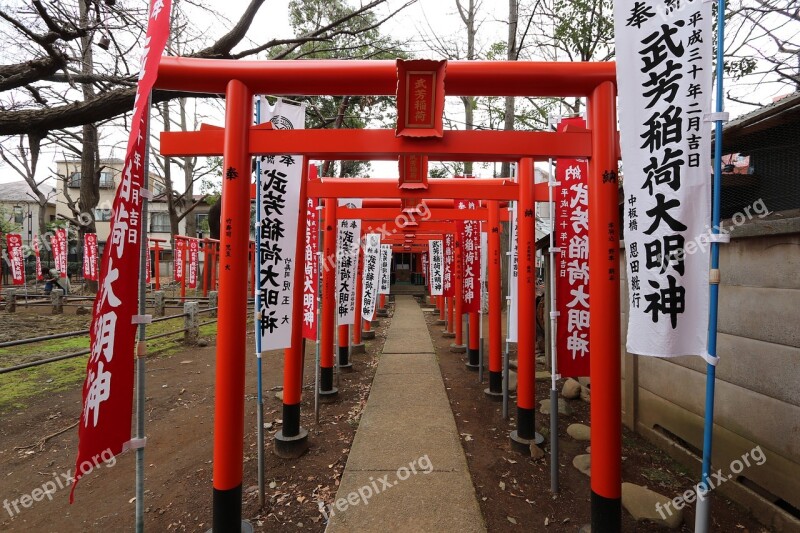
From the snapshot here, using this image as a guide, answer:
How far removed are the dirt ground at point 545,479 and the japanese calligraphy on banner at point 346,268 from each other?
244 centimetres

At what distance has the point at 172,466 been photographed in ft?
13.5

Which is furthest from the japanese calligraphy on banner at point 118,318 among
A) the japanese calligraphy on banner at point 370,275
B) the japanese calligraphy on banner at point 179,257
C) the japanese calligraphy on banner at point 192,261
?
the japanese calligraphy on banner at point 192,261

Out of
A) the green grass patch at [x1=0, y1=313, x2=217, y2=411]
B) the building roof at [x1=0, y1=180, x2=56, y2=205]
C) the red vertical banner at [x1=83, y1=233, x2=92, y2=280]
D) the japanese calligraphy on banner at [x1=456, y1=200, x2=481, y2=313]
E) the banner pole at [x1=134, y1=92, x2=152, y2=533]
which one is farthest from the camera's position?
the building roof at [x1=0, y1=180, x2=56, y2=205]

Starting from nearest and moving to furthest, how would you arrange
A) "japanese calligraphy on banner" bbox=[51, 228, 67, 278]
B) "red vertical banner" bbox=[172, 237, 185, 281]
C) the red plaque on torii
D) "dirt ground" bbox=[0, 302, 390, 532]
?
the red plaque on torii
"dirt ground" bbox=[0, 302, 390, 532]
"red vertical banner" bbox=[172, 237, 185, 281]
"japanese calligraphy on banner" bbox=[51, 228, 67, 278]

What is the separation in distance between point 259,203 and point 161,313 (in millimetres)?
10034

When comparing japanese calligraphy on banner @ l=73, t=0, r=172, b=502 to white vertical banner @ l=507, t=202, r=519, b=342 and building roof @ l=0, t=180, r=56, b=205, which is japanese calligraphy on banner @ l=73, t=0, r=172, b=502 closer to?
white vertical banner @ l=507, t=202, r=519, b=342

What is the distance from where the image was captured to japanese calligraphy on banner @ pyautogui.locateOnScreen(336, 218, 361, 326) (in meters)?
6.55

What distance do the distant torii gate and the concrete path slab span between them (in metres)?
1.00

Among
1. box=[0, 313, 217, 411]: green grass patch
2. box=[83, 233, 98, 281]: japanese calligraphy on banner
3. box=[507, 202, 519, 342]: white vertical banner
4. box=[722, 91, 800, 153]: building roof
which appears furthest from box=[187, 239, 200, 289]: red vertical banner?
box=[722, 91, 800, 153]: building roof

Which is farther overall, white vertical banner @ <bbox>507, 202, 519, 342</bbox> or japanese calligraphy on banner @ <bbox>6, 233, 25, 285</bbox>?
japanese calligraphy on banner @ <bbox>6, 233, 25, 285</bbox>

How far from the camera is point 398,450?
14.3 ft

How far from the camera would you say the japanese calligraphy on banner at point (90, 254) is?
49.7 ft

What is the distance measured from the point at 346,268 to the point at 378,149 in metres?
3.80

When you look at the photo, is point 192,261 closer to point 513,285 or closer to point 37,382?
point 37,382
